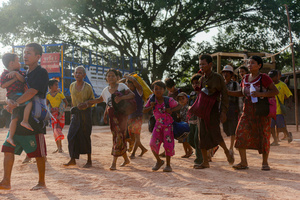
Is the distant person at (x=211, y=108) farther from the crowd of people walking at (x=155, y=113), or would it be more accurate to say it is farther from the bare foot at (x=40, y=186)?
the bare foot at (x=40, y=186)

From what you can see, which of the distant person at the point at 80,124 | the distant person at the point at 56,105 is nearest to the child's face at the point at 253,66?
the distant person at the point at 80,124

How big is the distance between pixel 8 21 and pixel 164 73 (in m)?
9.20

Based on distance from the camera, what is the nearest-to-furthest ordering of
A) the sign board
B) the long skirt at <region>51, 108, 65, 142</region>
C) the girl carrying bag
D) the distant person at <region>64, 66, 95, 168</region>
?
the girl carrying bag < the distant person at <region>64, 66, 95, 168</region> < the long skirt at <region>51, 108, 65, 142</region> < the sign board

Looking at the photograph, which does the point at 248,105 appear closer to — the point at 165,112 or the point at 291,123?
the point at 165,112

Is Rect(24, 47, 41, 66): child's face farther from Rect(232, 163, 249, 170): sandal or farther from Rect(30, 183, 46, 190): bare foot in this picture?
Rect(232, 163, 249, 170): sandal

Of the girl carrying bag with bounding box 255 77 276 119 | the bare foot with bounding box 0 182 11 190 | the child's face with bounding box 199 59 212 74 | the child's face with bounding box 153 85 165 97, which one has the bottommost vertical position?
the bare foot with bounding box 0 182 11 190

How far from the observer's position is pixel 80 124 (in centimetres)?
651

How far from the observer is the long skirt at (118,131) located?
6.15 meters

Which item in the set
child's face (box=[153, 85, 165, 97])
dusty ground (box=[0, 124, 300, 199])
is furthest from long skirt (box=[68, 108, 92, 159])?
child's face (box=[153, 85, 165, 97])

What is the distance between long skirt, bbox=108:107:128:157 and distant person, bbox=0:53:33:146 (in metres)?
1.90

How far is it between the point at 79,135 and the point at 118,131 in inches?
27.9

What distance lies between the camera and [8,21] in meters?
20.6

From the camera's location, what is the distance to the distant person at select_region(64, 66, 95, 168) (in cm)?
641

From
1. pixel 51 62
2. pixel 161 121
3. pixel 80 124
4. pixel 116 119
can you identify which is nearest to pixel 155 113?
pixel 161 121
